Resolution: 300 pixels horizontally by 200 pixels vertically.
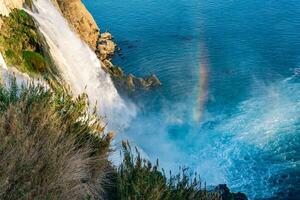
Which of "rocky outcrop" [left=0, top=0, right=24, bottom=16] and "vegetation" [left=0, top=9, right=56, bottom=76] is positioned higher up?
"rocky outcrop" [left=0, top=0, right=24, bottom=16]

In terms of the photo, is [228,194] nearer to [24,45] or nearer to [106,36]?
[24,45]

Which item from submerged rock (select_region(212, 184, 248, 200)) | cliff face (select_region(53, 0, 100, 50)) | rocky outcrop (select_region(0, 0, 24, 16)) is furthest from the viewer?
cliff face (select_region(53, 0, 100, 50))

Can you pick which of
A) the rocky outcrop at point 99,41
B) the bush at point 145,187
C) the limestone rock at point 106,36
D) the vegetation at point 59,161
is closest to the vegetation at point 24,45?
the vegetation at point 59,161

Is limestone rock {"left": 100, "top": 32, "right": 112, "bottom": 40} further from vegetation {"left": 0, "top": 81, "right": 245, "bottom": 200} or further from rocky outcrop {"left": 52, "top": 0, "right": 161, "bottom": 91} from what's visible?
vegetation {"left": 0, "top": 81, "right": 245, "bottom": 200}

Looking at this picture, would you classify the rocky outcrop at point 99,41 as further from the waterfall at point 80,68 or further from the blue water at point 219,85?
the waterfall at point 80,68

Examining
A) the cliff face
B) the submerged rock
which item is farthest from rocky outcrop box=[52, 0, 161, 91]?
the submerged rock

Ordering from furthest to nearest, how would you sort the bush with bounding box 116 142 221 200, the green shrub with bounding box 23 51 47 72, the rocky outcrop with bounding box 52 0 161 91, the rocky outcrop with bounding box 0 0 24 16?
the rocky outcrop with bounding box 52 0 161 91, the rocky outcrop with bounding box 0 0 24 16, the green shrub with bounding box 23 51 47 72, the bush with bounding box 116 142 221 200
